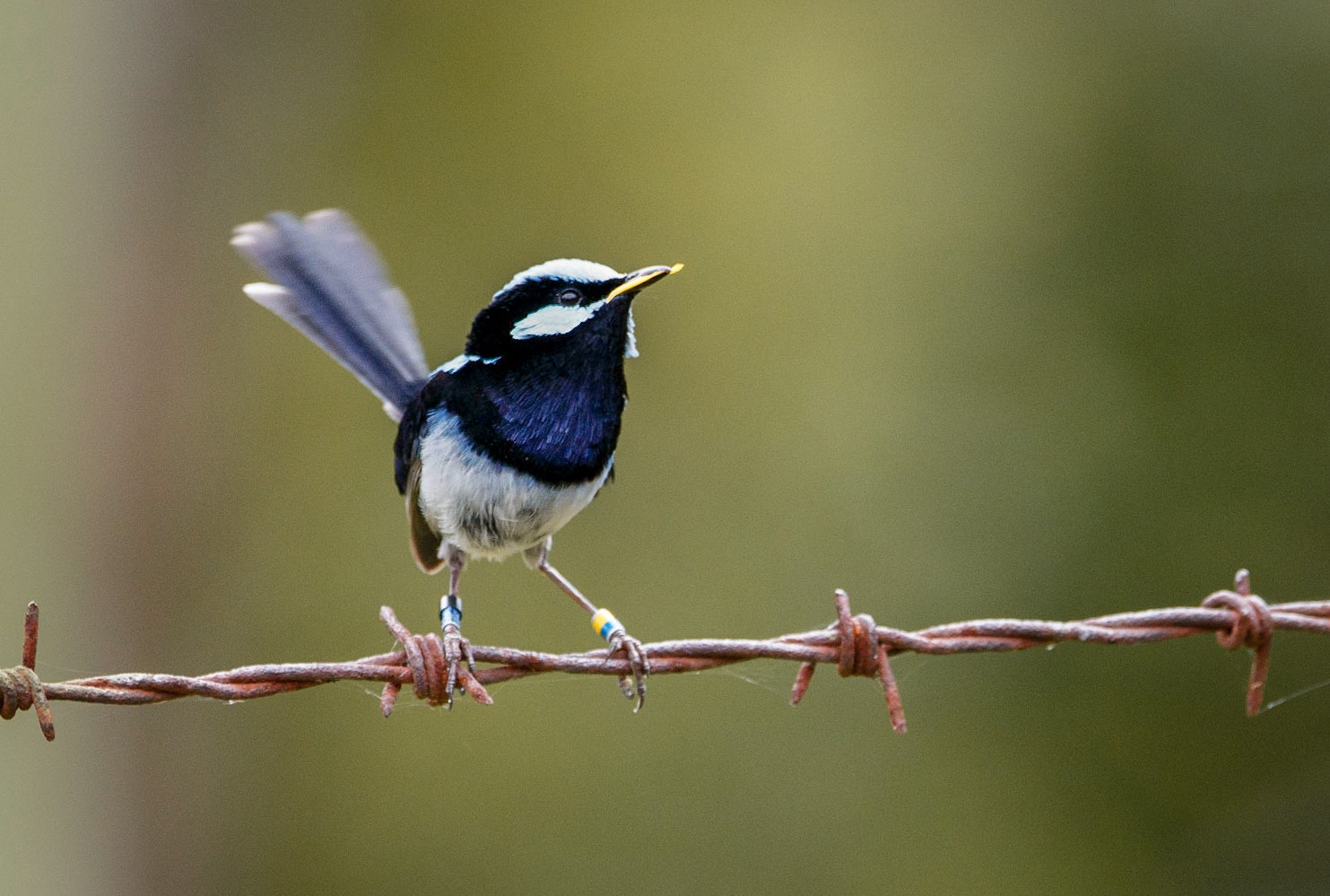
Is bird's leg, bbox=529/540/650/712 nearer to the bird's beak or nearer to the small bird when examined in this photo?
the small bird

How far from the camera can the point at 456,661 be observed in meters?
2.31

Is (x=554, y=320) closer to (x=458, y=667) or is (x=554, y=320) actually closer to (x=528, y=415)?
(x=528, y=415)

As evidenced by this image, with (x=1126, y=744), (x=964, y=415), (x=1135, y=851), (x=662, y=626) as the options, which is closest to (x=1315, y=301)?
(x=964, y=415)

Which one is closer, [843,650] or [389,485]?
[843,650]

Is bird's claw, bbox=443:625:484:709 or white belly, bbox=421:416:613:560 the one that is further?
white belly, bbox=421:416:613:560

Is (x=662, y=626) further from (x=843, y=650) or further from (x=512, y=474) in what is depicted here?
(x=843, y=650)

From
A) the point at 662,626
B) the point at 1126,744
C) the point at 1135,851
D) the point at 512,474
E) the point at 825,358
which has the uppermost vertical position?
the point at 825,358

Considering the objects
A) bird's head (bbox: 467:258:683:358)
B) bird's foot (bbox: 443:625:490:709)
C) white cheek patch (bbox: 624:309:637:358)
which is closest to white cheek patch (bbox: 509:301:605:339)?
bird's head (bbox: 467:258:683:358)

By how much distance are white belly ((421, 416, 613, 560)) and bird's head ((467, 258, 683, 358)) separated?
0.24 meters

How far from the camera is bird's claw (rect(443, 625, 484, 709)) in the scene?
6.97 ft

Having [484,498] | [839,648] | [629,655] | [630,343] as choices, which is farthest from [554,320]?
[839,648]

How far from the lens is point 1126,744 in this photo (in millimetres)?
5027

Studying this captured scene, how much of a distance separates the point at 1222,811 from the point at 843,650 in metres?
3.44

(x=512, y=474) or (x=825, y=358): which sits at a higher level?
(x=825, y=358)
